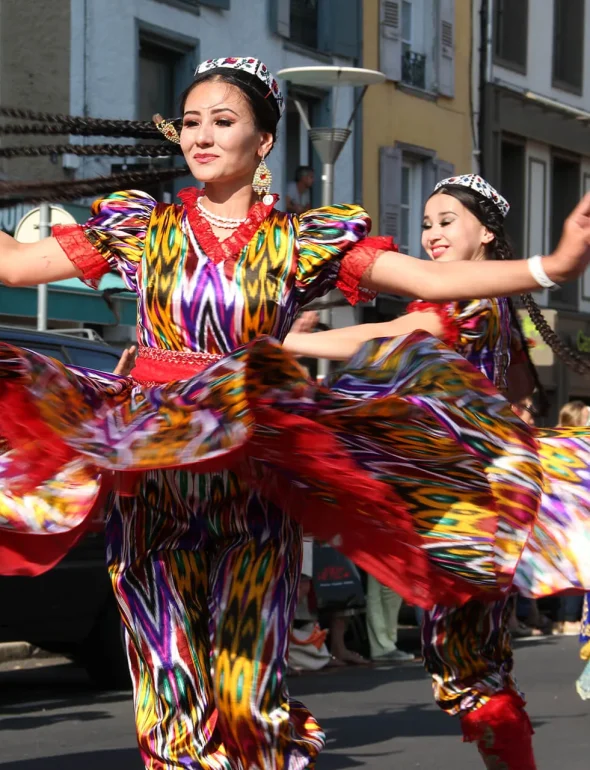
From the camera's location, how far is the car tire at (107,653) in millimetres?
9188

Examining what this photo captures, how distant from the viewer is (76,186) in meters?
4.60

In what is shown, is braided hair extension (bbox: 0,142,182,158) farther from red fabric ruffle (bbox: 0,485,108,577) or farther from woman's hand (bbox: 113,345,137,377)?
red fabric ruffle (bbox: 0,485,108,577)

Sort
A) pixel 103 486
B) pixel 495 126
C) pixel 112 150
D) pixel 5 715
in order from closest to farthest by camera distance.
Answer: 1. pixel 103 486
2. pixel 112 150
3. pixel 5 715
4. pixel 495 126

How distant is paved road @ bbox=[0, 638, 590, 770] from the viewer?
273 inches

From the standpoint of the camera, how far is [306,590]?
10742mm

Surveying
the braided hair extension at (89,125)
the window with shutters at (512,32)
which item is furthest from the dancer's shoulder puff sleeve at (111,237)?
the window with shutters at (512,32)

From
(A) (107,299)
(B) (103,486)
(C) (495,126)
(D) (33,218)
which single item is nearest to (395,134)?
(C) (495,126)

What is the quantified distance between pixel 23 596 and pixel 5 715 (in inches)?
23.4

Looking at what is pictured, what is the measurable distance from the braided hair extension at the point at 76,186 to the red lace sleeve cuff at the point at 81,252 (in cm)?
18

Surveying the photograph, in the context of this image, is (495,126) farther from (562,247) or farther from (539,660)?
(562,247)

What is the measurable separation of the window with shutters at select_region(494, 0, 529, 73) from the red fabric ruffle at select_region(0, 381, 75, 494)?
2576 centimetres

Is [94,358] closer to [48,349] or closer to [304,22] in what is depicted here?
[48,349]

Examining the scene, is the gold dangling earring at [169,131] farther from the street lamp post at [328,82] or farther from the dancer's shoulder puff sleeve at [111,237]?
the street lamp post at [328,82]

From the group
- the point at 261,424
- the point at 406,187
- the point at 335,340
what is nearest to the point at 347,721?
the point at 335,340
